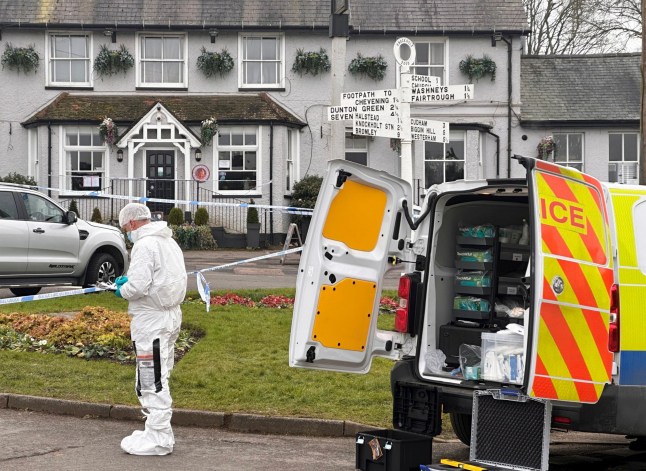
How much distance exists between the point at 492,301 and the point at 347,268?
1.07 m

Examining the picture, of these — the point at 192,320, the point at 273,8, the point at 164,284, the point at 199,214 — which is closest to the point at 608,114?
the point at 273,8

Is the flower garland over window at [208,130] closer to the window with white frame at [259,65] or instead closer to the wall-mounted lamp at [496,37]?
the window with white frame at [259,65]

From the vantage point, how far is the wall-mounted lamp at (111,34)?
33250mm

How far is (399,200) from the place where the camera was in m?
7.82

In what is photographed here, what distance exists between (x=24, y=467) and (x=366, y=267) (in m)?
2.83

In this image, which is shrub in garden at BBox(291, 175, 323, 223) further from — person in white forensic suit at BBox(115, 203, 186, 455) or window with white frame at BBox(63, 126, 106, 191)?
person in white forensic suit at BBox(115, 203, 186, 455)

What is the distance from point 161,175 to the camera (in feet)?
107

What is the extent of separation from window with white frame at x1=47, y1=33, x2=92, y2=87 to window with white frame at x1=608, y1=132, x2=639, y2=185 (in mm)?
16273

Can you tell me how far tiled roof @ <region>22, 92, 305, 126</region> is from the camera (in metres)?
32.2

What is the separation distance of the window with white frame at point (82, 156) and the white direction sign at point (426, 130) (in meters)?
21.5

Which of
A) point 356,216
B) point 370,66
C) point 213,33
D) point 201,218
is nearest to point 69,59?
point 213,33

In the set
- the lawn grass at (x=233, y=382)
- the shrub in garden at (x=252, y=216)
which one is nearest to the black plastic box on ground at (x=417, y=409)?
the lawn grass at (x=233, y=382)

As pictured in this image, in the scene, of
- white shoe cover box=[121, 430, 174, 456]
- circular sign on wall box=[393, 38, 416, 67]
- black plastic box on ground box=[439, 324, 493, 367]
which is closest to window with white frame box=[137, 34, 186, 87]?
circular sign on wall box=[393, 38, 416, 67]

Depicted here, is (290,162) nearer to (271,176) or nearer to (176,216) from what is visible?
(271,176)
